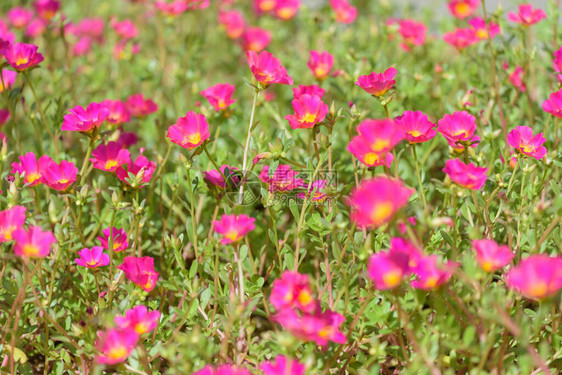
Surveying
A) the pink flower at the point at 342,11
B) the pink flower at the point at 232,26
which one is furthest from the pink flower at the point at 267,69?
the pink flower at the point at 232,26

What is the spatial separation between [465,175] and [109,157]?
3.29 ft

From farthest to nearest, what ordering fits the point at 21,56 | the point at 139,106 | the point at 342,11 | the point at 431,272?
the point at 342,11 < the point at 139,106 < the point at 21,56 < the point at 431,272

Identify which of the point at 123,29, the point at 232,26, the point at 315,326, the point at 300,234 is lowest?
the point at 232,26

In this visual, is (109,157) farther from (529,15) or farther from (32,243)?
(529,15)

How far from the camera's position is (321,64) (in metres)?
2.21

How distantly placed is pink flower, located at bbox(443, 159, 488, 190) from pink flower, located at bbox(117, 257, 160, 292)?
755mm

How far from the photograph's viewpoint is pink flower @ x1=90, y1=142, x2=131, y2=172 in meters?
1.72

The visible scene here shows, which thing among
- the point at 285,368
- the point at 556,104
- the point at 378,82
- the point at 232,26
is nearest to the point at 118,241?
the point at 285,368

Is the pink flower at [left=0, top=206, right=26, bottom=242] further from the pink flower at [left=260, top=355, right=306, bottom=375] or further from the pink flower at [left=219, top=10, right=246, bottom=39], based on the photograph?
the pink flower at [left=219, top=10, right=246, bottom=39]

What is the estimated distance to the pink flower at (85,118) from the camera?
1.67 m

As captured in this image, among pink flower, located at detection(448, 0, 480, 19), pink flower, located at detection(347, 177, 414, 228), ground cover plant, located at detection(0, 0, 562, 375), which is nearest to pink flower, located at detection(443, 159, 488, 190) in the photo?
ground cover plant, located at detection(0, 0, 562, 375)

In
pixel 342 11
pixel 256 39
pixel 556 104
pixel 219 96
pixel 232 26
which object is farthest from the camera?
pixel 232 26

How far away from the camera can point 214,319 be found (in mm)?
1561

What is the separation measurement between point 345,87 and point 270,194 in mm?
1324
